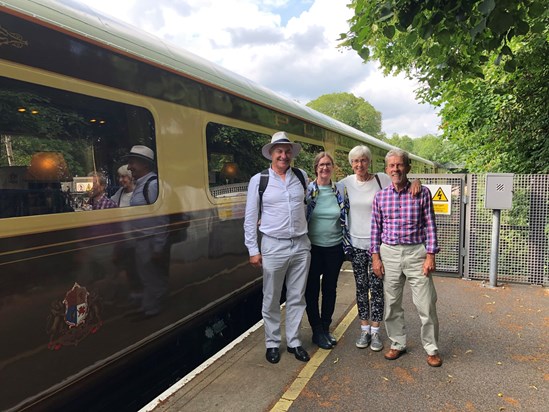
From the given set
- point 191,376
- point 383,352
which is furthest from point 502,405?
point 191,376

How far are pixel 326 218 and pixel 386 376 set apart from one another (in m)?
1.30

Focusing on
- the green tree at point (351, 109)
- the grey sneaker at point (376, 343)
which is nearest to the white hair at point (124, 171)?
the grey sneaker at point (376, 343)

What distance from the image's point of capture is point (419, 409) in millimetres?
2633

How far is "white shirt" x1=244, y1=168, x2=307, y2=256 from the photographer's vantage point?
10.5 feet

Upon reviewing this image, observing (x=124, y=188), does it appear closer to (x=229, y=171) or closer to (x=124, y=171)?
(x=124, y=171)

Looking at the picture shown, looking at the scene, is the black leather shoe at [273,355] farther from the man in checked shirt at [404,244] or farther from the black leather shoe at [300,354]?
the man in checked shirt at [404,244]

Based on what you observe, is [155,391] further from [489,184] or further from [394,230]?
[489,184]

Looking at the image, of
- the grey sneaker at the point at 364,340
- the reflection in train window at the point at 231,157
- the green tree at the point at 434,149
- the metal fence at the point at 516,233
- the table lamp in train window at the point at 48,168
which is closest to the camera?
the table lamp in train window at the point at 48,168

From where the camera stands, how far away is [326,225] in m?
3.42

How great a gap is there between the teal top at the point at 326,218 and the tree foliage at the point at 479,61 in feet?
4.17

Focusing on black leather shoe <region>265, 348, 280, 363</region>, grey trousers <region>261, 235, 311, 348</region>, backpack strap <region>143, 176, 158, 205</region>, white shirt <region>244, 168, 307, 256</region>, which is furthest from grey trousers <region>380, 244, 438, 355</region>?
backpack strap <region>143, 176, 158, 205</region>

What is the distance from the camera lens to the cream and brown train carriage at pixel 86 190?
2178mm

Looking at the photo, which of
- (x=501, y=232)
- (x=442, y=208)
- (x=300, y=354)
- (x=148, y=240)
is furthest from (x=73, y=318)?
(x=501, y=232)

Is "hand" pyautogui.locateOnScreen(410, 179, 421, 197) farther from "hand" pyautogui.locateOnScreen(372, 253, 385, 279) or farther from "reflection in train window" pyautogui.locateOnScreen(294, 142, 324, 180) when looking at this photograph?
"reflection in train window" pyautogui.locateOnScreen(294, 142, 324, 180)
